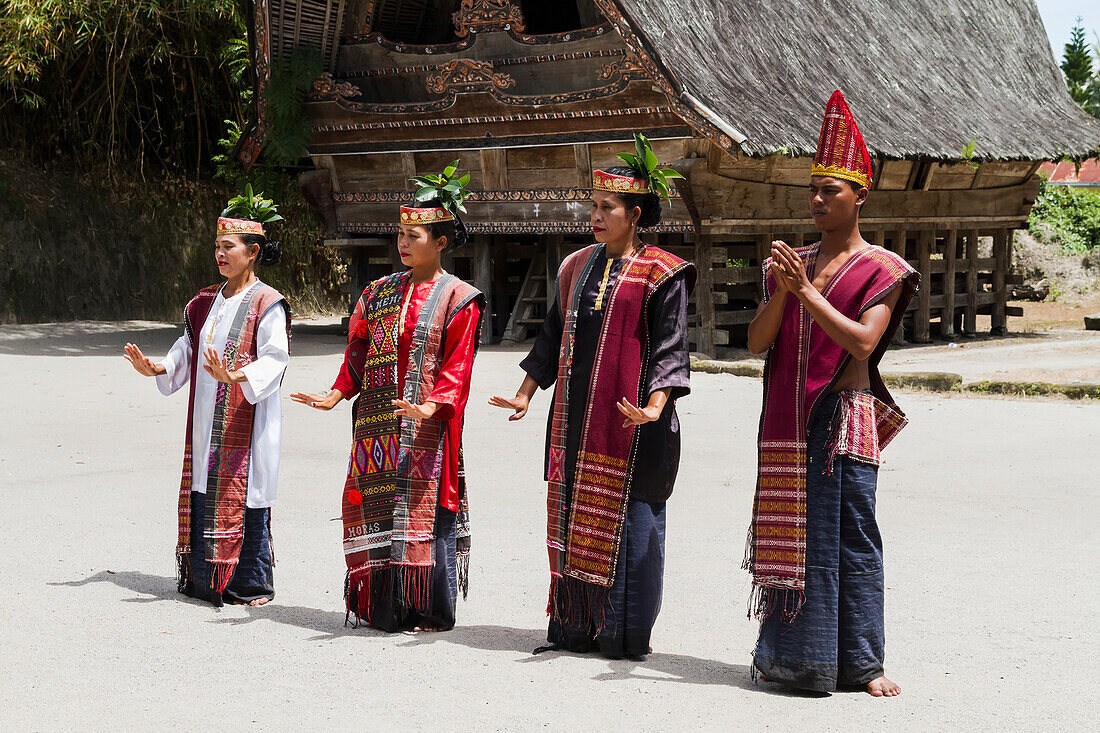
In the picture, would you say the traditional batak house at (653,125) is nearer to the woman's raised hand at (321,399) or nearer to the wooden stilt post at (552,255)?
the wooden stilt post at (552,255)

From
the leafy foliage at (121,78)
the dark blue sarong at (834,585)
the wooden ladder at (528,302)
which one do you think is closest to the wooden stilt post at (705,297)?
the wooden ladder at (528,302)

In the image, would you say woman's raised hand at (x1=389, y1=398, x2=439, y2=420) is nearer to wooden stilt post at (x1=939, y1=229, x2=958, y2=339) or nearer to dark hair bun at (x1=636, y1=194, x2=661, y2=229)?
dark hair bun at (x1=636, y1=194, x2=661, y2=229)

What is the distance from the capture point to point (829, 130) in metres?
3.76

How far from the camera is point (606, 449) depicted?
4.02 metres

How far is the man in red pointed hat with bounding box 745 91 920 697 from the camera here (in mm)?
3639

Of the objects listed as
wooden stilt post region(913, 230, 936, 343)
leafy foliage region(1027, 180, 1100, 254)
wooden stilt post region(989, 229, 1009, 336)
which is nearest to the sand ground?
wooden stilt post region(913, 230, 936, 343)

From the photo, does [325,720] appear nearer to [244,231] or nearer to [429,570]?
[429,570]

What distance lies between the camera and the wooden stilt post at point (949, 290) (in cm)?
1623

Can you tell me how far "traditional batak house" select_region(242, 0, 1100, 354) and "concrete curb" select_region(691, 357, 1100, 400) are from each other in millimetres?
1487

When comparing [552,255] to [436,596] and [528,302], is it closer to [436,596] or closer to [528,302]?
[528,302]

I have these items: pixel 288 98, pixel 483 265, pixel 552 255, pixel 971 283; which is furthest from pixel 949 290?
pixel 288 98

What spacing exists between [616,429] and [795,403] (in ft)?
1.96

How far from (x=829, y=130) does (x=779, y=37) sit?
10670 mm

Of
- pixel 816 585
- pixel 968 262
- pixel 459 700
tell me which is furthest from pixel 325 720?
pixel 968 262
